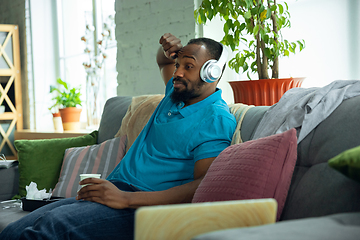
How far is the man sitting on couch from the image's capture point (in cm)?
125

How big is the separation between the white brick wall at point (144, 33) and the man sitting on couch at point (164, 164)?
1.18 metres

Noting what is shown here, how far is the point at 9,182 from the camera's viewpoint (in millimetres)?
2137

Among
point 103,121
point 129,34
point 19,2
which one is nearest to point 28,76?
point 19,2

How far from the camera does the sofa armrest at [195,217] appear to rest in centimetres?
66

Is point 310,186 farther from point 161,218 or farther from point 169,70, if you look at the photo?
point 169,70

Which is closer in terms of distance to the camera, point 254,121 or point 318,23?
point 254,121

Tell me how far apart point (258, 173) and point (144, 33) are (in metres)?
2.42

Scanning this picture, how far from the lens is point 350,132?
3.36 ft

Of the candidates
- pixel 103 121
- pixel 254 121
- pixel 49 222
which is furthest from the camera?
pixel 103 121

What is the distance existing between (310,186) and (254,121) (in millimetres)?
481

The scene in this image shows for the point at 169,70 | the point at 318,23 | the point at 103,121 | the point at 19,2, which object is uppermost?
the point at 19,2

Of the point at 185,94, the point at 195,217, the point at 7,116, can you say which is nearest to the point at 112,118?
the point at 185,94

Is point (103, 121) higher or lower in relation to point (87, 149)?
higher

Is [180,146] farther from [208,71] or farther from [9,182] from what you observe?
[9,182]
